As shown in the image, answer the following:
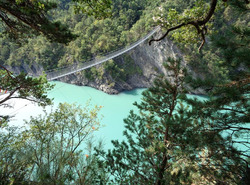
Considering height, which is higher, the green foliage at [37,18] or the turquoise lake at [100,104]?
the turquoise lake at [100,104]

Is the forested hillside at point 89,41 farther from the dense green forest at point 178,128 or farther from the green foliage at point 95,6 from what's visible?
the green foliage at point 95,6

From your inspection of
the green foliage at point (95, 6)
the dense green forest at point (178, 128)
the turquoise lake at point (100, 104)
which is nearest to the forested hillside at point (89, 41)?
the turquoise lake at point (100, 104)

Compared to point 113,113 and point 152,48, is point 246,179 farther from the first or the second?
point 152,48

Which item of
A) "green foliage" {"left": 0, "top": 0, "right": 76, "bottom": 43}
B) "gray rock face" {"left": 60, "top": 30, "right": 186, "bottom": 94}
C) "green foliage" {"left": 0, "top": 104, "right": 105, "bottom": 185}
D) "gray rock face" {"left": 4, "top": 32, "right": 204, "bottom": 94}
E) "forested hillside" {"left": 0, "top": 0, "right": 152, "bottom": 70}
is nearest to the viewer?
→ "green foliage" {"left": 0, "top": 0, "right": 76, "bottom": 43}

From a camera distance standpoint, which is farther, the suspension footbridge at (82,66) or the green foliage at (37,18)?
the suspension footbridge at (82,66)

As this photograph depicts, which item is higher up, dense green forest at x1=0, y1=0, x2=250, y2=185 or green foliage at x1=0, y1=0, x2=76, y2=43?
green foliage at x1=0, y1=0, x2=76, y2=43

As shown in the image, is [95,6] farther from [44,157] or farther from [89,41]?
[89,41]

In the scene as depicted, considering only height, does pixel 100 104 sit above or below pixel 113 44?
below

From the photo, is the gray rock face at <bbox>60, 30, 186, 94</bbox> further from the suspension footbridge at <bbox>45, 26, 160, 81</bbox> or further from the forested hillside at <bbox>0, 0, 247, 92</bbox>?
the suspension footbridge at <bbox>45, 26, 160, 81</bbox>

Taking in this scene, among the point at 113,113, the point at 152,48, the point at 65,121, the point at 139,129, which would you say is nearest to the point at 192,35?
the point at 139,129

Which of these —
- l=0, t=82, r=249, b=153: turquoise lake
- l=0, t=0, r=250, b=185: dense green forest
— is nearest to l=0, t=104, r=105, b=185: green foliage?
l=0, t=0, r=250, b=185: dense green forest

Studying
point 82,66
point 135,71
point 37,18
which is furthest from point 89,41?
point 37,18
